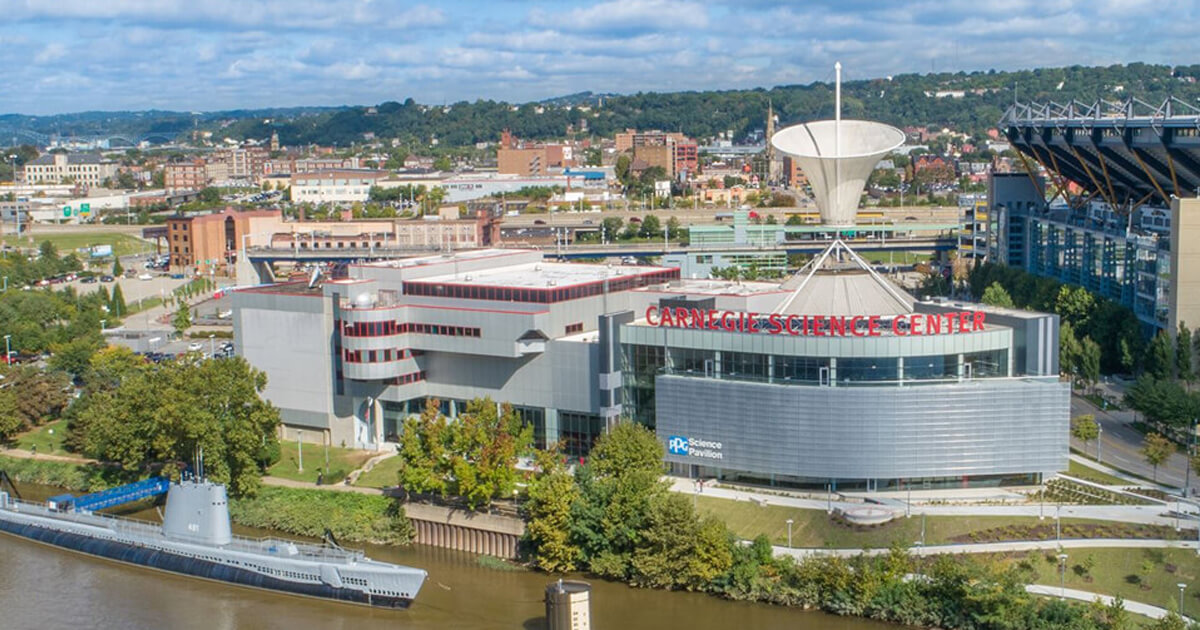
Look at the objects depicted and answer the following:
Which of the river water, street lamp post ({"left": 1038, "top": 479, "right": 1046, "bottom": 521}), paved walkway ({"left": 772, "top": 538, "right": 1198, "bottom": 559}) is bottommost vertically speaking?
the river water

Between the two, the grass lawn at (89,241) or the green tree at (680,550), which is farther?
the grass lawn at (89,241)

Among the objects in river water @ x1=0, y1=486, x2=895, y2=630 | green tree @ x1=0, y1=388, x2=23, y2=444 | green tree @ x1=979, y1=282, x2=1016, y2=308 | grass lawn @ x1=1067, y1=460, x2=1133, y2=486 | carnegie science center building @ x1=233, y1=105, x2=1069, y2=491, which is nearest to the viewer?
river water @ x1=0, y1=486, x2=895, y2=630

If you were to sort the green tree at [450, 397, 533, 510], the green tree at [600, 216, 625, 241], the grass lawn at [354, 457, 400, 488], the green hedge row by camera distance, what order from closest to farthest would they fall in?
the green tree at [450, 397, 533, 510]
the green hedge row
the grass lawn at [354, 457, 400, 488]
the green tree at [600, 216, 625, 241]

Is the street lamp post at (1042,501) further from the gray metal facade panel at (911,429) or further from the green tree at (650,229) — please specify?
the green tree at (650,229)

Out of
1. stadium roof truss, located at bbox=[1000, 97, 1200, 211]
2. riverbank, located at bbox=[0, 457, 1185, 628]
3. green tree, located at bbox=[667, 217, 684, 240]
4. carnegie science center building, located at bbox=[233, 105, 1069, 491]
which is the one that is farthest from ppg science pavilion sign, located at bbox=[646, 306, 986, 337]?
Result: green tree, located at bbox=[667, 217, 684, 240]

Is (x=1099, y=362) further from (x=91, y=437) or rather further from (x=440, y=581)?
(x=91, y=437)

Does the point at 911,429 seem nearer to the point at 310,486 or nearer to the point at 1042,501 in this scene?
the point at 1042,501

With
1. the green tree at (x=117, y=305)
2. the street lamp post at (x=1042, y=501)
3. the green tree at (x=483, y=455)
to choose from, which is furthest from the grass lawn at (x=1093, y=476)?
the green tree at (x=117, y=305)

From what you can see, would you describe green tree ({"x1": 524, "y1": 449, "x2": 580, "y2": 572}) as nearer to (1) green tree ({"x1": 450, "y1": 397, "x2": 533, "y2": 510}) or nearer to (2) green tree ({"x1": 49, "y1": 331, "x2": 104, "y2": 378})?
(1) green tree ({"x1": 450, "y1": 397, "x2": 533, "y2": 510})
